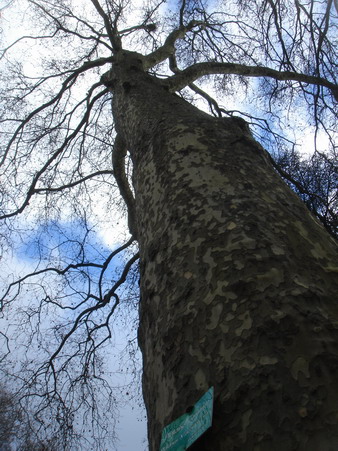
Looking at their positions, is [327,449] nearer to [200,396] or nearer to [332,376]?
[332,376]

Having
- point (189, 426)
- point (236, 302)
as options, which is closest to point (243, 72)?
point (236, 302)

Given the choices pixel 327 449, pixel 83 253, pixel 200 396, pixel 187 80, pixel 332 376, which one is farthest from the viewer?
pixel 83 253

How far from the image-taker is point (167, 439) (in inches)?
33.4

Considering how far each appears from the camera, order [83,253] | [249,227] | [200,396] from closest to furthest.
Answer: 1. [200,396]
2. [249,227]
3. [83,253]

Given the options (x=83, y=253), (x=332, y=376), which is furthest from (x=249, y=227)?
(x=83, y=253)

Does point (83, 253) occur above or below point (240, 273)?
above

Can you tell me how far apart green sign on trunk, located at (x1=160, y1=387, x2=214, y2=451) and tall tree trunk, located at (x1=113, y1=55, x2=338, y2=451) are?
2 cm

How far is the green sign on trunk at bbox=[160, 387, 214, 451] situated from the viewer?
0.77 metres

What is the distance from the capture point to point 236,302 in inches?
37.2

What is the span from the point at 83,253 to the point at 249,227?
5030 mm

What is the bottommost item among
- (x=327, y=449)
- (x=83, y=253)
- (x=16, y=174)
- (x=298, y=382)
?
(x=327, y=449)

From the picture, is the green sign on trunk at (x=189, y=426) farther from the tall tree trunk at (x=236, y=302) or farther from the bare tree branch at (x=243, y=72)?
the bare tree branch at (x=243, y=72)

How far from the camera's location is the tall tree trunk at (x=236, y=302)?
28.4 inches

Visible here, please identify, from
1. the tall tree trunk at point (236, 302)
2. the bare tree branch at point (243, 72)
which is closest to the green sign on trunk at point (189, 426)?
the tall tree trunk at point (236, 302)
